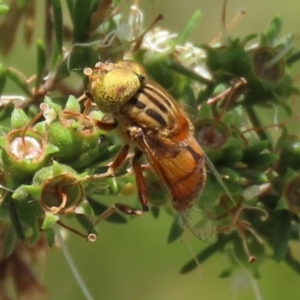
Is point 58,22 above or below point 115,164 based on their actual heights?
above

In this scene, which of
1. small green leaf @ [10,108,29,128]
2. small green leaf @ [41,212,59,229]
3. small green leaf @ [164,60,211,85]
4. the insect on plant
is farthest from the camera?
small green leaf @ [164,60,211,85]

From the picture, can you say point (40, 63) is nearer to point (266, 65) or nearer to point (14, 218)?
point (14, 218)

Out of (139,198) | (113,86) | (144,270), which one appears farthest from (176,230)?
(144,270)

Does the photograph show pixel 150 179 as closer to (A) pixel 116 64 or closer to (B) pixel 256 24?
(A) pixel 116 64

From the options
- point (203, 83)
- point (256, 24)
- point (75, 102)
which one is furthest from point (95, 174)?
point (256, 24)

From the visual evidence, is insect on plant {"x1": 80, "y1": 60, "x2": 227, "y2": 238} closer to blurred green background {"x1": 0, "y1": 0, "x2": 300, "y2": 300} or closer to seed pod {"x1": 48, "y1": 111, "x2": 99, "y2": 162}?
seed pod {"x1": 48, "y1": 111, "x2": 99, "y2": 162}

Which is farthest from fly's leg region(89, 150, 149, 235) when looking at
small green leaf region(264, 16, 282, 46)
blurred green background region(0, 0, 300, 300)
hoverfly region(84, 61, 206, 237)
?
blurred green background region(0, 0, 300, 300)

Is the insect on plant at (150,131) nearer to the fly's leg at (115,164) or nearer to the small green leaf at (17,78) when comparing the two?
the fly's leg at (115,164)
